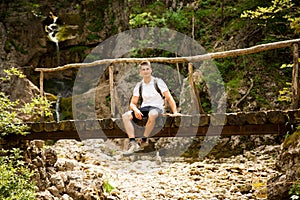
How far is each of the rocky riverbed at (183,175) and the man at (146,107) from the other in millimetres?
1678

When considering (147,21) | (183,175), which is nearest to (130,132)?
(183,175)

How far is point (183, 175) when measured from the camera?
7039 millimetres

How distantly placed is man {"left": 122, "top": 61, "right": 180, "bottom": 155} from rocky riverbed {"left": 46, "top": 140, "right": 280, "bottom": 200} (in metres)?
1.68

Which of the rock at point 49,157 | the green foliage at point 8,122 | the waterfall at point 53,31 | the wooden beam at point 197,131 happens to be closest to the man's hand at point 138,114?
the wooden beam at point 197,131

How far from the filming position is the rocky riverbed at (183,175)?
19.7ft

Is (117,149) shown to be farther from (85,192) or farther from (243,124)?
(243,124)

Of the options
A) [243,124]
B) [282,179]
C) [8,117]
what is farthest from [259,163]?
[8,117]

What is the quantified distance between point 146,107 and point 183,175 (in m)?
2.70

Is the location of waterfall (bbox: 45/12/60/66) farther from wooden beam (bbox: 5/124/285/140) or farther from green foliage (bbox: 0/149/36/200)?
green foliage (bbox: 0/149/36/200)

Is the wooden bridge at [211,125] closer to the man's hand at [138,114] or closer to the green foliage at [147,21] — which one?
the man's hand at [138,114]

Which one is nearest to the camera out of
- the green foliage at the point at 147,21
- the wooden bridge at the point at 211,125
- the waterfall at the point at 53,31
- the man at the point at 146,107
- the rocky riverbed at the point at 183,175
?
the wooden bridge at the point at 211,125

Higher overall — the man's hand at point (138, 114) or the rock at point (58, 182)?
the man's hand at point (138, 114)

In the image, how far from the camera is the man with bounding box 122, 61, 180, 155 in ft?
15.1

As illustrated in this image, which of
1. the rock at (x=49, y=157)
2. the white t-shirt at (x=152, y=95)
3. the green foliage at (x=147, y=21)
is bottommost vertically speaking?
the rock at (x=49, y=157)
